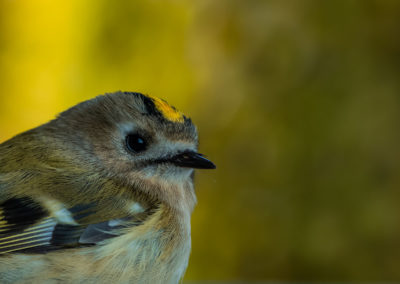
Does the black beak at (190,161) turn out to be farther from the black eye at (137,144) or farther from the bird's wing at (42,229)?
the bird's wing at (42,229)

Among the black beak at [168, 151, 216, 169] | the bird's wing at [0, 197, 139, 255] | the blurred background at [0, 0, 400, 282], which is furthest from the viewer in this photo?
the blurred background at [0, 0, 400, 282]

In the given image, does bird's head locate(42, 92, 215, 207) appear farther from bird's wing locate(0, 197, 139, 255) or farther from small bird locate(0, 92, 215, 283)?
bird's wing locate(0, 197, 139, 255)

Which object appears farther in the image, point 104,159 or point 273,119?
point 273,119

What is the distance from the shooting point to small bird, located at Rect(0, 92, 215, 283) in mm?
983

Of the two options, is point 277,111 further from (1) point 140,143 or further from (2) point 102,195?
(2) point 102,195

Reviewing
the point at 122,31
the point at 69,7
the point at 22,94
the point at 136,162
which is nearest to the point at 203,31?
the point at 122,31

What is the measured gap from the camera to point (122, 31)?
2475 mm

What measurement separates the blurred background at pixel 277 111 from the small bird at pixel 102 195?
111 centimetres

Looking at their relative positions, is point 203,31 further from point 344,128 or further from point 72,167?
point 72,167

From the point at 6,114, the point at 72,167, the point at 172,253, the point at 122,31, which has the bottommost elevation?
the point at 172,253

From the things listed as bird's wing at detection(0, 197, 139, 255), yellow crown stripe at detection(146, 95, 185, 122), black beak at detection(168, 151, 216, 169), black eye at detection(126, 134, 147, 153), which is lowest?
bird's wing at detection(0, 197, 139, 255)

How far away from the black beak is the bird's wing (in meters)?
0.20

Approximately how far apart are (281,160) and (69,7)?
3.38 feet

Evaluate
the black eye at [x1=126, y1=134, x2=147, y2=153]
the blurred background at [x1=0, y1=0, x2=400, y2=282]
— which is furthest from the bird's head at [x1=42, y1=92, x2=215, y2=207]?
the blurred background at [x1=0, y1=0, x2=400, y2=282]
